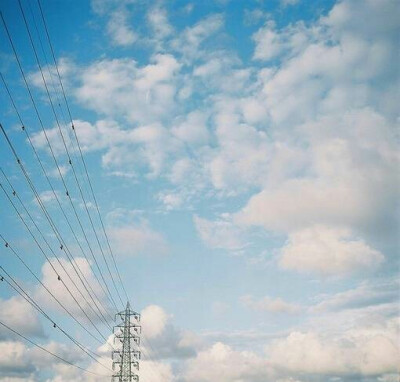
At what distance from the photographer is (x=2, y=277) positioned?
18.6 meters

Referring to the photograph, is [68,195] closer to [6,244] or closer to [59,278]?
[6,244]

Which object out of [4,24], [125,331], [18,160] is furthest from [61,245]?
[125,331]

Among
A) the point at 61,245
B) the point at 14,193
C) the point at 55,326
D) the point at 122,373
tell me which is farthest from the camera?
the point at 122,373

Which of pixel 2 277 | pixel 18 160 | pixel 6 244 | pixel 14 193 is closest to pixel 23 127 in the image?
pixel 18 160

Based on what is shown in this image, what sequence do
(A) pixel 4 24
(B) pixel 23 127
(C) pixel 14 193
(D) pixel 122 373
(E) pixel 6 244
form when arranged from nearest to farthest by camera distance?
(A) pixel 4 24
(B) pixel 23 127
(C) pixel 14 193
(E) pixel 6 244
(D) pixel 122 373

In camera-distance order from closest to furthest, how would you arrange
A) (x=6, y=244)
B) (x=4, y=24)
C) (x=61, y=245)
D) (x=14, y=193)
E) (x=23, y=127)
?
(x=4, y=24)
(x=23, y=127)
(x=14, y=193)
(x=6, y=244)
(x=61, y=245)

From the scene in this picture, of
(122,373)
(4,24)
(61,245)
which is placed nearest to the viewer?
(4,24)

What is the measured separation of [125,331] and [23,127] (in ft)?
152

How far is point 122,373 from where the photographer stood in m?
53.5

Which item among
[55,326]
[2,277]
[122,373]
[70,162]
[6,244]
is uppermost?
[70,162]

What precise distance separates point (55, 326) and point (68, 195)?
1113 centimetres

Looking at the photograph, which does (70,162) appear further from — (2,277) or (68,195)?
(2,277)

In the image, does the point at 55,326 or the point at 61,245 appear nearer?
the point at 61,245

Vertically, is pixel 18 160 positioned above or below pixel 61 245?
above
